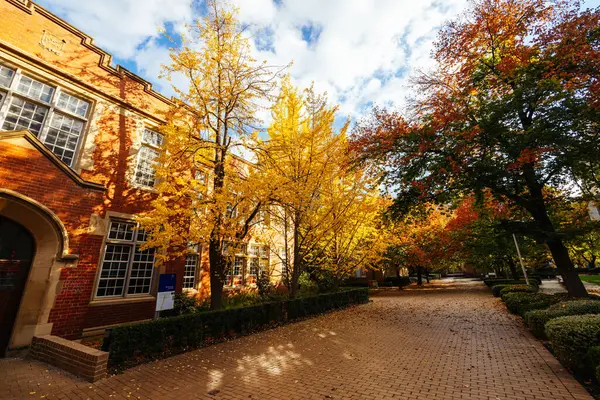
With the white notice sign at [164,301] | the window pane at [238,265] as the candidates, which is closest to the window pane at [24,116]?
the white notice sign at [164,301]

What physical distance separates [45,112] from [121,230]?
4524 mm

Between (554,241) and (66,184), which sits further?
(554,241)

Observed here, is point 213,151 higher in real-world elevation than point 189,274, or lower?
higher

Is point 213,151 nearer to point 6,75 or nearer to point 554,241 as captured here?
point 6,75

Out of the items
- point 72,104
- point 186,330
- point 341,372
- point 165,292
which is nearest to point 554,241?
point 341,372

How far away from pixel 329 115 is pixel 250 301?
34.1ft

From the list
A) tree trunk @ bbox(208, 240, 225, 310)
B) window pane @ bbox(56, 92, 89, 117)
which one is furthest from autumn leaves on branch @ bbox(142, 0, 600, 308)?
window pane @ bbox(56, 92, 89, 117)

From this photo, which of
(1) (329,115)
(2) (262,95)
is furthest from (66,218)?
(1) (329,115)

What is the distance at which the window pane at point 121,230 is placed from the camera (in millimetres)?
9497

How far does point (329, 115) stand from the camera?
11.1 m

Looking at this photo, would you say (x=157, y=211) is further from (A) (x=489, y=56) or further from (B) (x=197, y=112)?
(A) (x=489, y=56)

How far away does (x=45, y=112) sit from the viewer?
8.45m

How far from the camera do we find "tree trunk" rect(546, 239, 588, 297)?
32.7 feet

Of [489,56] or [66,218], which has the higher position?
[489,56]
